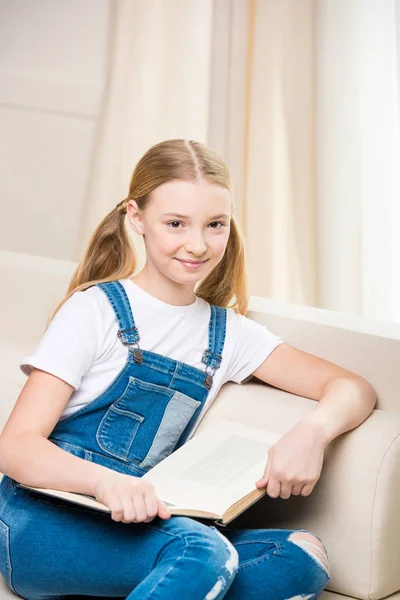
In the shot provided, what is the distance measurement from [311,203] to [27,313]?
1.10m

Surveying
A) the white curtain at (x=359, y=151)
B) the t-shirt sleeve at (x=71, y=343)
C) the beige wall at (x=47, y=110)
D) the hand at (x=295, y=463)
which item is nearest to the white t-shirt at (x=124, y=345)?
the t-shirt sleeve at (x=71, y=343)

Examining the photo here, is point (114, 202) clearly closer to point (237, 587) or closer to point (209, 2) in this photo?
point (209, 2)

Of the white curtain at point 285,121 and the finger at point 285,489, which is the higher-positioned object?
the white curtain at point 285,121

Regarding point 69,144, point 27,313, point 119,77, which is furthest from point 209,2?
point 27,313

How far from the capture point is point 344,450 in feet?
4.41

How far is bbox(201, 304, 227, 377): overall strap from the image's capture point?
1437 millimetres

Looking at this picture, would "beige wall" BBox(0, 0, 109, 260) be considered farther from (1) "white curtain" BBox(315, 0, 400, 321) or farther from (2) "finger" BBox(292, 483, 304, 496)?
(2) "finger" BBox(292, 483, 304, 496)

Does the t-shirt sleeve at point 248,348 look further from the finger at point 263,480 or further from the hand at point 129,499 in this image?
the hand at point 129,499

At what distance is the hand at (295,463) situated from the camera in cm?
122

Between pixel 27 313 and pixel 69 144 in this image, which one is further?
pixel 69 144

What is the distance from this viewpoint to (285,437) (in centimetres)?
128

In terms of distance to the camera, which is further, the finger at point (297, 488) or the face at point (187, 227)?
the face at point (187, 227)

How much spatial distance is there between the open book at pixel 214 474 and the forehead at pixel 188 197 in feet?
1.11

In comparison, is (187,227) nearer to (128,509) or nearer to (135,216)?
(135,216)
